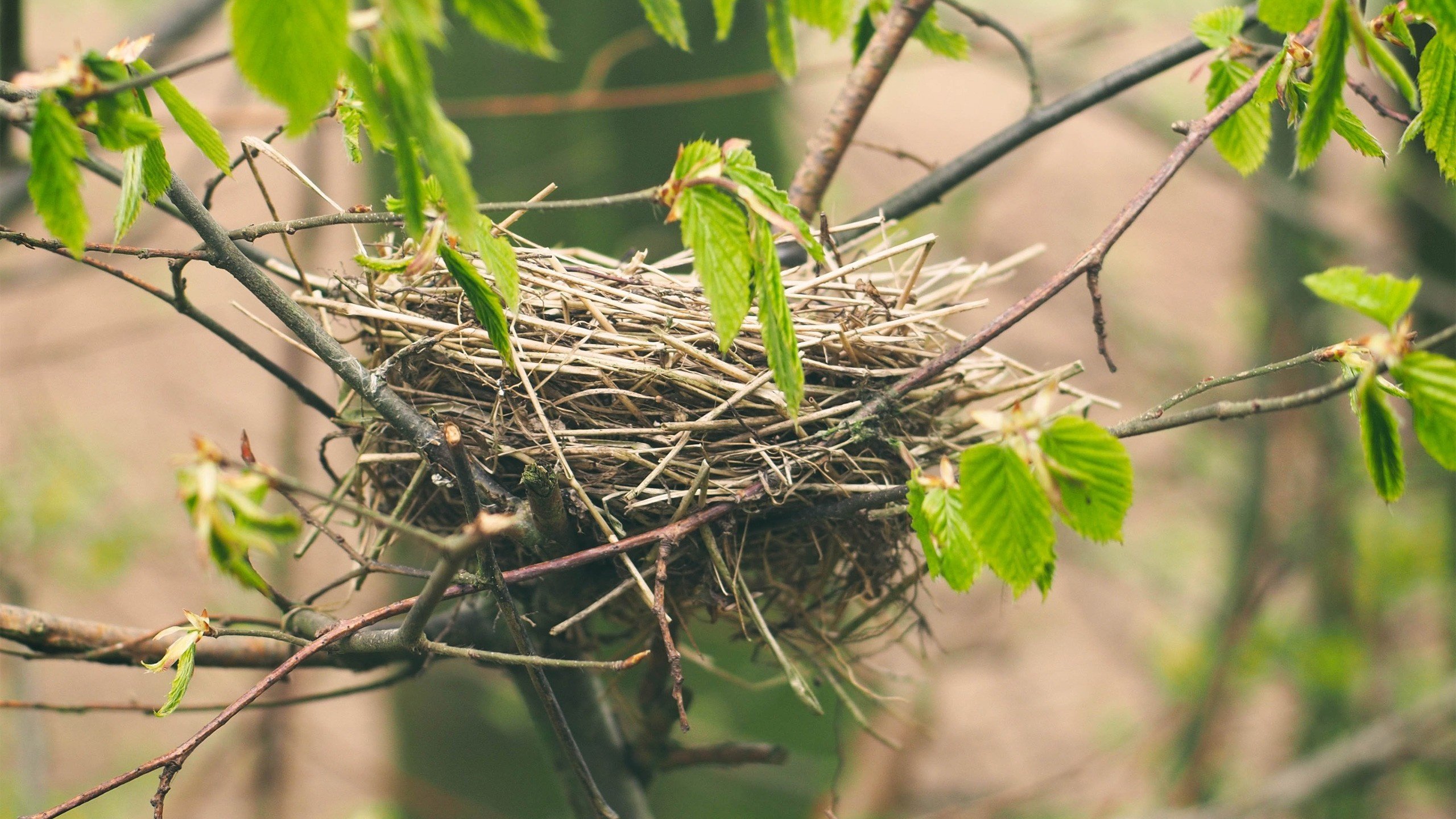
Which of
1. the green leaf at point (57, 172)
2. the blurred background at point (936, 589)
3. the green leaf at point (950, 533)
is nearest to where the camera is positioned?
the green leaf at point (57, 172)

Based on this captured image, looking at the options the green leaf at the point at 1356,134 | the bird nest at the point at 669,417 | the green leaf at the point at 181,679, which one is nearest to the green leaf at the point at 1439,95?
the green leaf at the point at 1356,134

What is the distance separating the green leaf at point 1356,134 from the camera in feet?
2.63

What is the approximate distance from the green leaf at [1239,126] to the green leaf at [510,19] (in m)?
0.77

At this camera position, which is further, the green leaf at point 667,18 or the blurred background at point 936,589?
the blurred background at point 936,589

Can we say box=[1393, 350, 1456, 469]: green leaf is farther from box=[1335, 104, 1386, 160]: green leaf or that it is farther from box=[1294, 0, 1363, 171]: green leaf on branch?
box=[1335, 104, 1386, 160]: green leaf

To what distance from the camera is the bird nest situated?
936 millimetres

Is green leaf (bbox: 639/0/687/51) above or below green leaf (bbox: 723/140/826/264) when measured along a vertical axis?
above

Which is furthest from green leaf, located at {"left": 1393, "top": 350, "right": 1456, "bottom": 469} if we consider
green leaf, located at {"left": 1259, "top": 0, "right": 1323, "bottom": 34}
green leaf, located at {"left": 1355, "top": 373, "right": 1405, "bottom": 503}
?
green leaf, located at {"left": 1259, "top": 0, "right": 1323, "bottom": 34}

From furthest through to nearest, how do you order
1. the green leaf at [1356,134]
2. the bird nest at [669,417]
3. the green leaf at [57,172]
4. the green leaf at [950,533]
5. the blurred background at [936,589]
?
the blurred background at [936,589], the bird nest at [669,417], the green leaf at [1356,134], the green leaf at [950,533], the green leaf at [57,172]

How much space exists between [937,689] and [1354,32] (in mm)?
4035

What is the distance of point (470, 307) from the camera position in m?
1.00

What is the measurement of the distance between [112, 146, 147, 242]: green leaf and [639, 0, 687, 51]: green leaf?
0.42 meters

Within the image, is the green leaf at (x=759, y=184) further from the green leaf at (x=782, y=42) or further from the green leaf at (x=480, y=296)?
the green leaf at (x=782, y=42)

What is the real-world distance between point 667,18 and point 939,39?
577 mm
